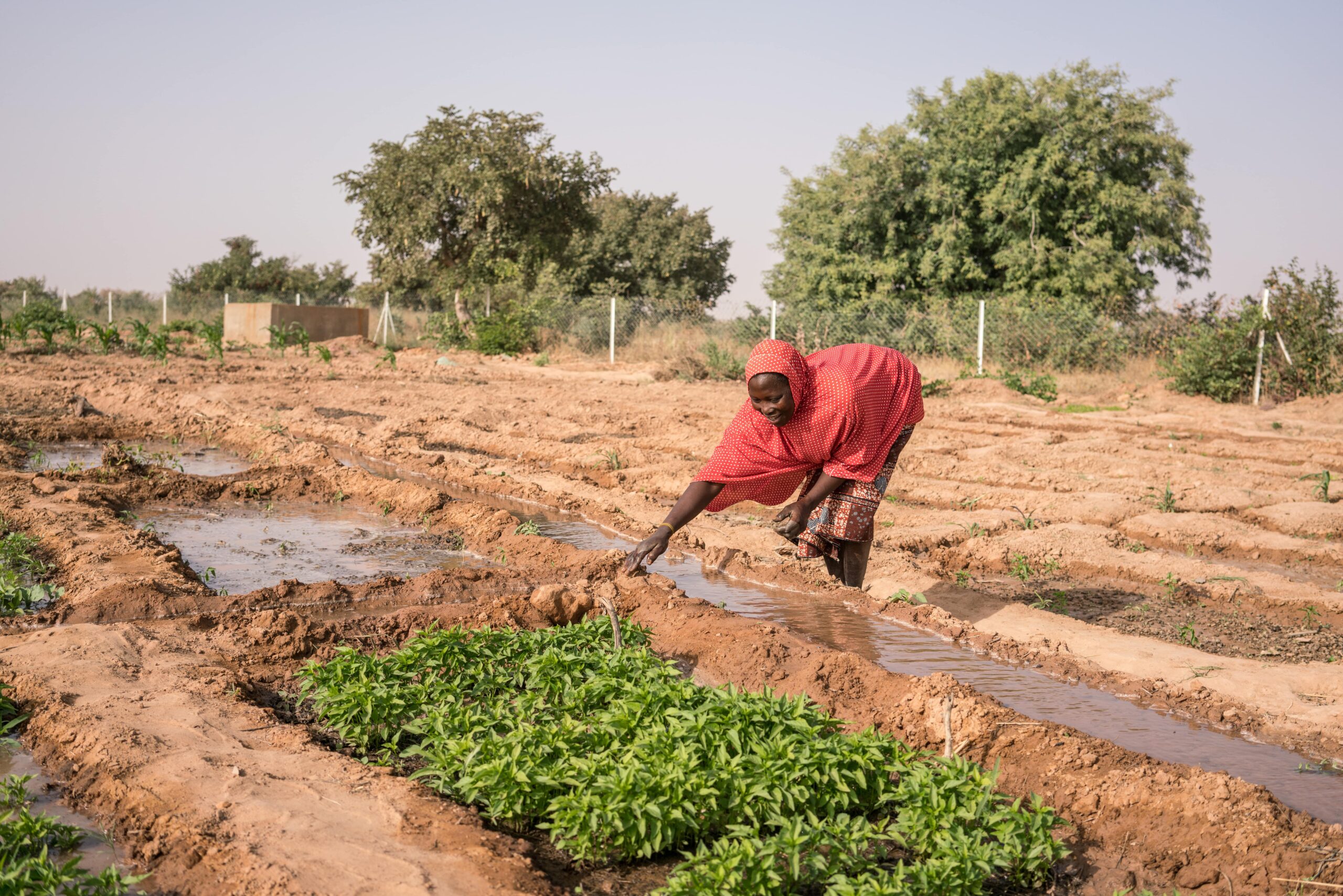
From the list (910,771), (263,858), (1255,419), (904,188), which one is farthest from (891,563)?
(904,188)

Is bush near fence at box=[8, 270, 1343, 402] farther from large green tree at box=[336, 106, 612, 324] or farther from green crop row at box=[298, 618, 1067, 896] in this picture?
green crop row at box=[298, 618, 1067, 896]

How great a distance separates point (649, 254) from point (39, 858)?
40.5m

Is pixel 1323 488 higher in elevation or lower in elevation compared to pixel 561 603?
higher

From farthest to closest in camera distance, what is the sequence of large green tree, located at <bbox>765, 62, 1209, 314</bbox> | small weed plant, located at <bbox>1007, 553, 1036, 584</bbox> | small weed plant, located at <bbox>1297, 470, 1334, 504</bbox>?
1. large green tree, located at <bbox>765, 62, 1209, 314</bbox>
2. small weed plant, located at <bbox>1297, 470, 1334, 504</bbox>
3. small weed plant, located at <bbox>1007, 553, 1036, 584</bbox>

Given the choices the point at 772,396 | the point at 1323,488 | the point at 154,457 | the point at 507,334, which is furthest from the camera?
the point at 507,334

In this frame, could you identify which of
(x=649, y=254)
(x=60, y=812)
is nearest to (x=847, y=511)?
(x=60, y=812)

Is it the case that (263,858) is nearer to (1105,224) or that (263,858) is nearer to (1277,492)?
(1277,492)

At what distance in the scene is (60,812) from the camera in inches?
125

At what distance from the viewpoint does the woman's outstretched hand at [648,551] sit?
14.3ft

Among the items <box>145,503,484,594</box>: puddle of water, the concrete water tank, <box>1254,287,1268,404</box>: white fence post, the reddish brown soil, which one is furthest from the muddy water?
the concrete water tank

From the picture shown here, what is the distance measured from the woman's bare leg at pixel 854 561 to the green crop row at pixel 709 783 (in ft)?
6.10

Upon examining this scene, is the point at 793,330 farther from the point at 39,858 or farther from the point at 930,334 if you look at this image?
the point at 39,858

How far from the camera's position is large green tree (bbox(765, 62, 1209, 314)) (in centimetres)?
2270

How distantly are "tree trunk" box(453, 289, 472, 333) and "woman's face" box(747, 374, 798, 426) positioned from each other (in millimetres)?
22544
